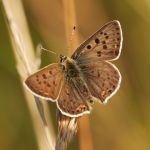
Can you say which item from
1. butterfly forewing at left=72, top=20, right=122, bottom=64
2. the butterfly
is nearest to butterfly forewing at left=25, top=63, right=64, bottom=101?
the butterfly

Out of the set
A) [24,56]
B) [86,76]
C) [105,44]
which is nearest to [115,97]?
[86,76]

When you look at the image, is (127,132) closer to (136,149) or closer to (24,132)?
(136,149)

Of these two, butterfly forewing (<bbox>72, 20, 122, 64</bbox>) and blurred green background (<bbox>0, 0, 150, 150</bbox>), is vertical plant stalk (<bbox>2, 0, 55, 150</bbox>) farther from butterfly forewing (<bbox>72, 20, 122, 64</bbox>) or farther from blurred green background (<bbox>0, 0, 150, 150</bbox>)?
blurred green background (<bbox>0, 0, 150, 150</bbox>)

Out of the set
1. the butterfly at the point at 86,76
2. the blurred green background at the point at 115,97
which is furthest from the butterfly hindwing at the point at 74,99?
the blurred green background at the point at 115,97

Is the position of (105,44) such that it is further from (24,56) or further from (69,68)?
(24,56)

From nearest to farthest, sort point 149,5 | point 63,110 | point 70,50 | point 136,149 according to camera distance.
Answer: point 63,110 → point 70,50 → point 149,5 → point 136,149

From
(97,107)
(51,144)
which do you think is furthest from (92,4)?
(51,144)

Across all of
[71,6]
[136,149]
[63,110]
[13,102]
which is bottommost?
[136,149]
